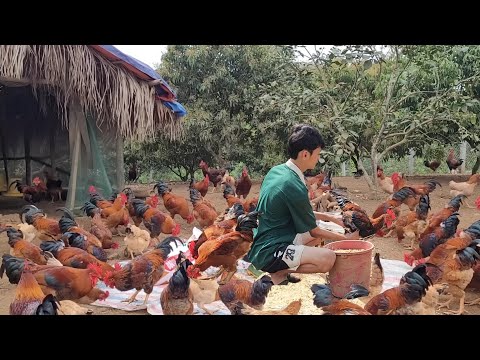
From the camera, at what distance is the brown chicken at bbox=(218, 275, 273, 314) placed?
10.1 feet

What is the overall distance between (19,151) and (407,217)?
8.99 m

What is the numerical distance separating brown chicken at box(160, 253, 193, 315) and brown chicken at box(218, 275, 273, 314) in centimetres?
24

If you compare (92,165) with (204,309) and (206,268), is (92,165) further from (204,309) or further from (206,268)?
(204,309)

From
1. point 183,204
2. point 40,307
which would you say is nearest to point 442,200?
point 183,204

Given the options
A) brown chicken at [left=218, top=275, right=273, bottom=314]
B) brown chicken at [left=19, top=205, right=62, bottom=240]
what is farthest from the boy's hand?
brown chicken at [left=19, top=205, right=62, bottom=240]

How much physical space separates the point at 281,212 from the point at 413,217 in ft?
8.61

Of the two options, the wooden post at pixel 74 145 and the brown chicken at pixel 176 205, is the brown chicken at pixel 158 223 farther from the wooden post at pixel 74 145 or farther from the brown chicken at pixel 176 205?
the wooden post at pixel 74 145

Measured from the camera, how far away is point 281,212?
331 centimetres

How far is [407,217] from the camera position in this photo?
531 centimetres

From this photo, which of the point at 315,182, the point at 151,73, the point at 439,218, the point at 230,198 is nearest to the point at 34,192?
the point at 151,73

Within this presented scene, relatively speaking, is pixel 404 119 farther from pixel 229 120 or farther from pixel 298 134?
pixel 298 134

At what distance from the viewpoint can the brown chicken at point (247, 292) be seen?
3.09m

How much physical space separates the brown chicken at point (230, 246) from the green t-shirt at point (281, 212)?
164mm

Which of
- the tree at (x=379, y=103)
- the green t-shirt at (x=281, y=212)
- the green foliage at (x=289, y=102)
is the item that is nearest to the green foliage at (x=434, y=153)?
the green foliage at (x=289, y=102)
